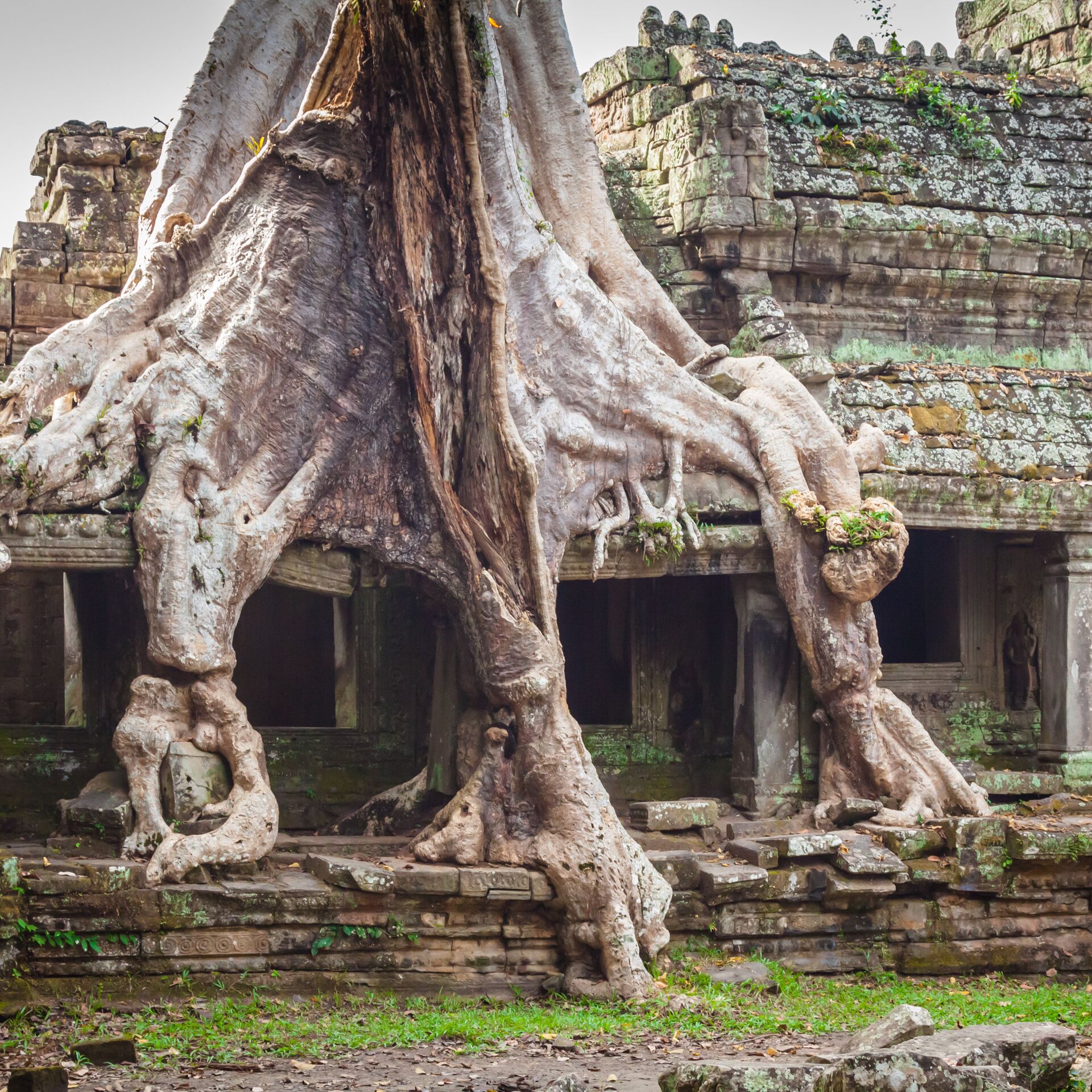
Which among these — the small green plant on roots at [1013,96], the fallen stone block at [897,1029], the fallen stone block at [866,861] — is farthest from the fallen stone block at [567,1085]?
the small green plant on roots at [1013,96]

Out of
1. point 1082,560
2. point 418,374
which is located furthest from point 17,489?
point 1082,560

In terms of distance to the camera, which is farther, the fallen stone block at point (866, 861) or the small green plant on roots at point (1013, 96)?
the small green plant on roots at point (1013, 96)

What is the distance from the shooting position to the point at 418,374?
8.41 m

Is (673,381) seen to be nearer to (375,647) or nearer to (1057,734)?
(375,647)

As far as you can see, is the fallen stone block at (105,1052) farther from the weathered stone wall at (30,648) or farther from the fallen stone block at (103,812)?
the weathered stone wall at (30,648)

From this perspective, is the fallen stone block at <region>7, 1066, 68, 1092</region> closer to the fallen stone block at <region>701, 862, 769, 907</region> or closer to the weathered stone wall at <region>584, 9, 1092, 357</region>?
the fallen stone block at <region>701, 862, 769, 907</region>

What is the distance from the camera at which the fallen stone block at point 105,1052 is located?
609 cm

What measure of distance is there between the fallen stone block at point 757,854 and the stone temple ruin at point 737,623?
20 millimetres

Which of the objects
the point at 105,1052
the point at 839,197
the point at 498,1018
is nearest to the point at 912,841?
the point at 498,1018

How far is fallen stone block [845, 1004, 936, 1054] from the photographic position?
5910mm

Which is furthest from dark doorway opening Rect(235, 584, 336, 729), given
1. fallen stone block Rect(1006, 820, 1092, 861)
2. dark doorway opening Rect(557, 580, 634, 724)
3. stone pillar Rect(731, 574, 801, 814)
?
fallen stone block Rect(1006, 820, 1092, 861)

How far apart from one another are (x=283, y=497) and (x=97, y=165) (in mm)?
3175

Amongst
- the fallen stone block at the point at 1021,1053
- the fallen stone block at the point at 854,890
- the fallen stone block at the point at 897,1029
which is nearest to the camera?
the fallen stone block at the point at 1021,1053

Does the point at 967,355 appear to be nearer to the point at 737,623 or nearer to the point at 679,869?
the point at 737,623
